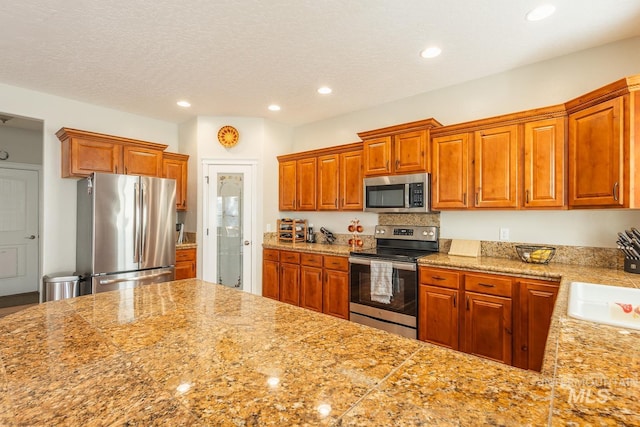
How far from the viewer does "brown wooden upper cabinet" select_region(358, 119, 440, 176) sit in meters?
3.14

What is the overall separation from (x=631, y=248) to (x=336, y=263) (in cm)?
245

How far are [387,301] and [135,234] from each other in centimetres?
286

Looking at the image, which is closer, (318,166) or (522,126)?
(522,126)

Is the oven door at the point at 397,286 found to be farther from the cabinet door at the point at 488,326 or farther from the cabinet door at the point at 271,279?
the cabinet door at the point at 271,279

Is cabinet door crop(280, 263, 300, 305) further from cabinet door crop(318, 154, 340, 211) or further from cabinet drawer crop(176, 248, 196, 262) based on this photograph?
cabinet drawer crop(176, 248, 196, 262)

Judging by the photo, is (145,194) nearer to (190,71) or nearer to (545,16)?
(190,71)

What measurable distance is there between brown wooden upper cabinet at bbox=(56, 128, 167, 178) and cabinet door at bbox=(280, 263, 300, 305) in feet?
6.86

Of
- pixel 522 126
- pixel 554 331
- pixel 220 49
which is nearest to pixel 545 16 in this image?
pixel 522 126

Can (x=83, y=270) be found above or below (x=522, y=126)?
below

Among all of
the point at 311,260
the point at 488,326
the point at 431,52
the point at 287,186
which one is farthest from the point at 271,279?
the point at 431,52

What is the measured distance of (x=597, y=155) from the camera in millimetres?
2219

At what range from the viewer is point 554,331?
1.13 meters

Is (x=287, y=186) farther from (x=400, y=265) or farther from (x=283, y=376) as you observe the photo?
(x=283, y=376)

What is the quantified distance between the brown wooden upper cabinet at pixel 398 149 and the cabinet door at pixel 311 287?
4.35 ft
